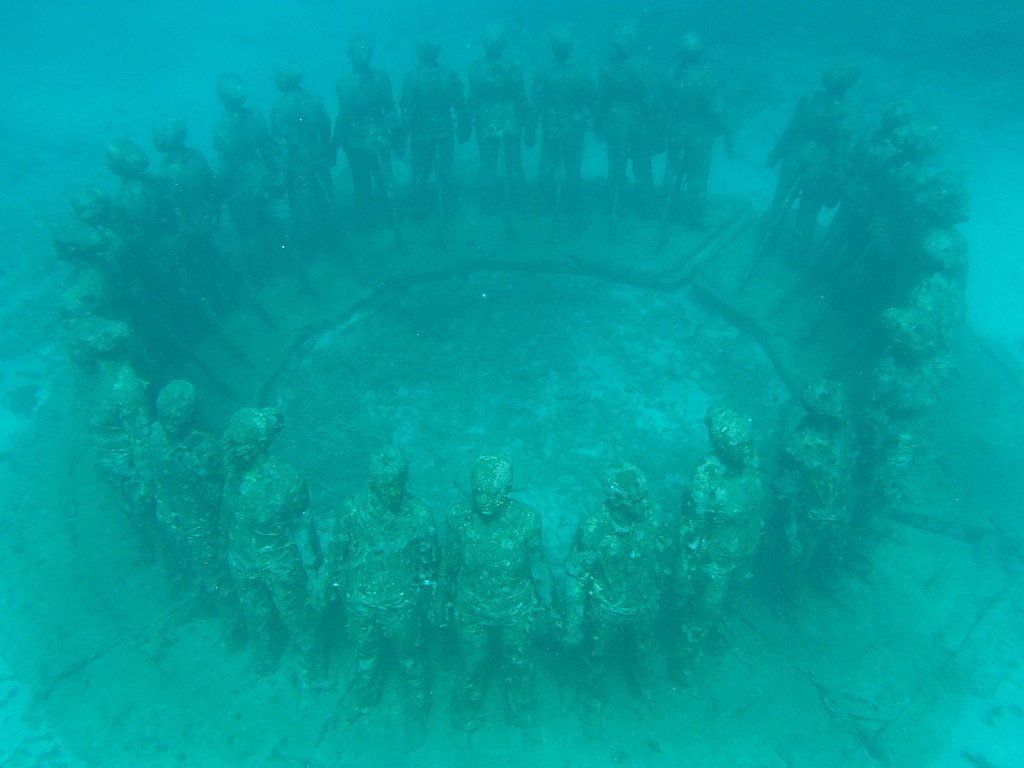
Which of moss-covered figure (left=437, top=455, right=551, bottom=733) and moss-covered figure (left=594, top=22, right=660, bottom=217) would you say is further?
moss-covered figure (left=594, top=22, right=660, bottom=217)

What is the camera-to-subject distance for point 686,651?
5969 mm

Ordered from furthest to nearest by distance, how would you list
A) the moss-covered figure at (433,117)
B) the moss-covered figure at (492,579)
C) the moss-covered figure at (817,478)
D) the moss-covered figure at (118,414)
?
the moss-covered figure at (433,117) → the moss-covered figure at (118,414) → the moss-covered figure at (817,478) → the moss-covered figure at (492,579)

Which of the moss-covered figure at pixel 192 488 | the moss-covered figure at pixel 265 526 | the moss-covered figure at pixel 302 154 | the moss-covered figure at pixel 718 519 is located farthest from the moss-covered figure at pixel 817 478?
the moss-covered figure at pixel 302 154

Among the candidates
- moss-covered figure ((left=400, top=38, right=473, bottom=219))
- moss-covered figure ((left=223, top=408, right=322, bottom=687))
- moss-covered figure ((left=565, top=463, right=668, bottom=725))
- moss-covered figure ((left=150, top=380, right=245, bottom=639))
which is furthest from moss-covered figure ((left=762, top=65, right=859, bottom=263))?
moss-covered figure ((left=150, top=380, right=245, bottom=639))

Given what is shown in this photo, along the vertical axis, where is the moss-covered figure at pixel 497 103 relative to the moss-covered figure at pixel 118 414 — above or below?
above

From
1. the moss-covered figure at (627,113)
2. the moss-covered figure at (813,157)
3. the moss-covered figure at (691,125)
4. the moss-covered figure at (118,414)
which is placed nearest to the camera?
the moss-covered figure at (118,414)

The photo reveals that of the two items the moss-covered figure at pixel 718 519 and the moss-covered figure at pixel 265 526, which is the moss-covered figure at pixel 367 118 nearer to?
Answer: the moss-covered figure at pixel 265 526

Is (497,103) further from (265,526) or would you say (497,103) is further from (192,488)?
(265,526)

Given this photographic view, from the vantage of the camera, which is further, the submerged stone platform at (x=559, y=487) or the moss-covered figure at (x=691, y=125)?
the moss-covered figure at (x=691, y=125)

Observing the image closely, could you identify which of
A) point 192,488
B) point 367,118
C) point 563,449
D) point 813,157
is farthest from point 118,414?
point 813,157

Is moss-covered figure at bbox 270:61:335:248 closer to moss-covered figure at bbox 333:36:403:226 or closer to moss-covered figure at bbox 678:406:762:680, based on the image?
moss-covered figure at bbox 333:36:403:226

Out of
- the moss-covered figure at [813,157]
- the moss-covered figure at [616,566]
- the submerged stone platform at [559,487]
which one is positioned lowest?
the submerged stone platform at [559,487]

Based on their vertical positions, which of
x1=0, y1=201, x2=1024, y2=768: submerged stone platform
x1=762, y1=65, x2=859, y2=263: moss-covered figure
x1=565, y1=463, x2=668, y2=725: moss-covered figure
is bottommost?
x1=0, y1=201, x2=1024, y2=768: submerged stone platform

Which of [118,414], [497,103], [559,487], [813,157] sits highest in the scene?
[497,103]
